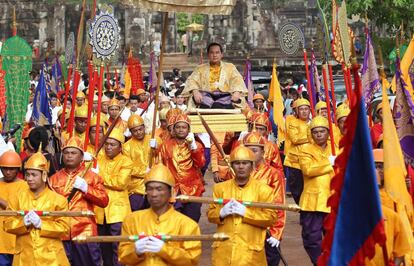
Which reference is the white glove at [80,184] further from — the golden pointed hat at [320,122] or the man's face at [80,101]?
the man's face at [80,101]

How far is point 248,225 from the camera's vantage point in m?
8.95

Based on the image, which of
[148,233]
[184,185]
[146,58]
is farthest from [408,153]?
[146,58]

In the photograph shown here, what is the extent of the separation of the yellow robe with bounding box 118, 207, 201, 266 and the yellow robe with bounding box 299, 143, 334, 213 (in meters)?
3.60

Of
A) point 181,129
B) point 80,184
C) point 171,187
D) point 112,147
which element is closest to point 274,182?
point 181,129

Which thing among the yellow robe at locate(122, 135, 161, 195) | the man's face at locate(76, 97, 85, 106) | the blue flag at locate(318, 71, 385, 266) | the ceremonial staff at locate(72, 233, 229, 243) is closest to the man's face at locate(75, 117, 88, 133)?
the yellow robe at locate(122, 135, 161, 195)

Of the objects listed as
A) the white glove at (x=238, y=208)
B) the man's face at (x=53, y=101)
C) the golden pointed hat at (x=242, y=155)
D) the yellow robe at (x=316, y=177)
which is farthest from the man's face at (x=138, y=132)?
the man's face at (x=53, y=101)

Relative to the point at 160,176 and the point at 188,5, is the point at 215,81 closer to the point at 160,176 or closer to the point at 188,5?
the point at 188,5

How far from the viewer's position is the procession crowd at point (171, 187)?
7.93m

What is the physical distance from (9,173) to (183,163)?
8.27 ft

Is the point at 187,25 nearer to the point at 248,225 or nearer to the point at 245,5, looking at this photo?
the point at 245,5

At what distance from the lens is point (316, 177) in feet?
37.7

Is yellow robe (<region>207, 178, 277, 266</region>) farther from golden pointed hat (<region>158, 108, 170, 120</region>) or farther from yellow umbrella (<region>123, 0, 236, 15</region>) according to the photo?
golden pointed hat (<region>158, 108, 170, 120</region>)

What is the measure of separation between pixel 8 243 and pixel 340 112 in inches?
175

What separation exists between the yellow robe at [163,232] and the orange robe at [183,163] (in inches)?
157
